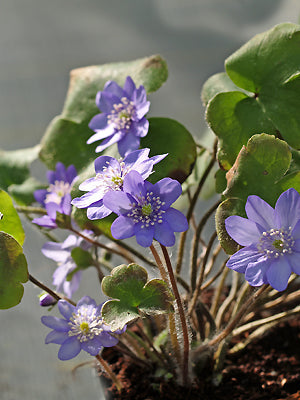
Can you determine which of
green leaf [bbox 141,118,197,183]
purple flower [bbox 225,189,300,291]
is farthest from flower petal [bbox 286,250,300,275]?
green leaf [bbox 141,118,197,183]

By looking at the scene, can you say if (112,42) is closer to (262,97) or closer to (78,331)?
(262,97)

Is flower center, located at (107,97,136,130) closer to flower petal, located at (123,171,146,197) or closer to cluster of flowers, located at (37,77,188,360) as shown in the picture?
cluster of flowers, located at (37,77,188,360)

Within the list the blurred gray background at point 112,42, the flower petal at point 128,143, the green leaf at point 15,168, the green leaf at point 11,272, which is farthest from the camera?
the blurred gray background at point 112,42

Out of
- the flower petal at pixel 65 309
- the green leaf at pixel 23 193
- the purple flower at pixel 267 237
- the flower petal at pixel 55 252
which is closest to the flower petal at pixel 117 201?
the purple flower at pixel 267 237

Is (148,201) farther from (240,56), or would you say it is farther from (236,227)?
(240,56)

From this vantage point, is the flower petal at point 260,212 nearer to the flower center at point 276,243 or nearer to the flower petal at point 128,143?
the flower center at point 276,243

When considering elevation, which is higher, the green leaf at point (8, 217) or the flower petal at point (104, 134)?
the flower petal at point (104, 134)

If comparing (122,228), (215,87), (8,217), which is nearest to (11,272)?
(8,217)

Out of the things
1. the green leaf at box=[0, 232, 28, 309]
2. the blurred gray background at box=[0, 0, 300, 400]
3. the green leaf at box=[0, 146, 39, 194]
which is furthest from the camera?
the blurred gray background at box=[0, 0, 300, 400]
